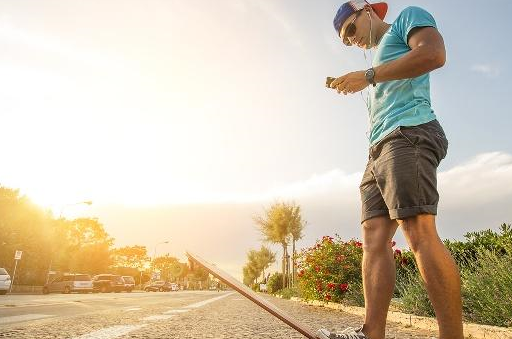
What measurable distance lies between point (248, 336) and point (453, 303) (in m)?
3.20

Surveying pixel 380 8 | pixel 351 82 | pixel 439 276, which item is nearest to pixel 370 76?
pixel 351 82

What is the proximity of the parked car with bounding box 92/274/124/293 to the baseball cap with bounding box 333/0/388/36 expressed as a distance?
40.2 metres

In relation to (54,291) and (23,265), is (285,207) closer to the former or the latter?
(54,291)

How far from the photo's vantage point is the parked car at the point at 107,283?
3878 centimetres

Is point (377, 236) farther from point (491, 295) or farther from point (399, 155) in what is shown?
point (491, 295)

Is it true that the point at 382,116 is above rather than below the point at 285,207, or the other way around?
below

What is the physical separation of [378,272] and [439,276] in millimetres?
564

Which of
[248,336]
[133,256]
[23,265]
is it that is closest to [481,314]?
[248,336]

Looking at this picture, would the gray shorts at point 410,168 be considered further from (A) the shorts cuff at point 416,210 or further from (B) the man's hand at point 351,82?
(B) the man's hand at point 351,82

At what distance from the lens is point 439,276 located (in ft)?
7.08

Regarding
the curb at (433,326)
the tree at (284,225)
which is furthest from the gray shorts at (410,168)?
the tree at (284,225)

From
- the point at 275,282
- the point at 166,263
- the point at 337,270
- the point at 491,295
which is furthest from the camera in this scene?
the point at 166,263

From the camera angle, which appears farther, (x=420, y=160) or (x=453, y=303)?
(x=420, y=160)

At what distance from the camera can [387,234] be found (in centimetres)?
271
